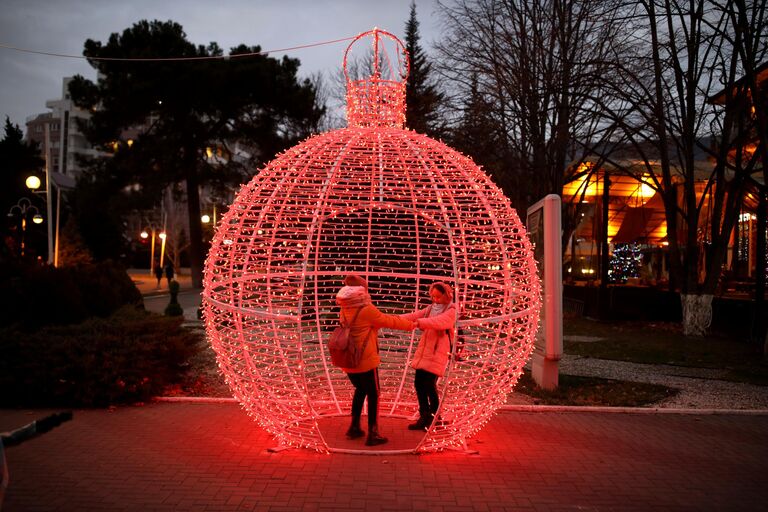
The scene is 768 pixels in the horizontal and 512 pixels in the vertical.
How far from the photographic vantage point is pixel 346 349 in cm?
531

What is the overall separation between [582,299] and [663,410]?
1281 centimetres

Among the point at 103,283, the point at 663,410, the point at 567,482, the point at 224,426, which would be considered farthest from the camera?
the point at 103,283

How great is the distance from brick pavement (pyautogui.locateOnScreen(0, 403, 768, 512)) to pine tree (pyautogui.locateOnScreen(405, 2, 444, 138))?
1957 cm

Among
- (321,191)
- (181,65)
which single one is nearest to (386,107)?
(321,191)

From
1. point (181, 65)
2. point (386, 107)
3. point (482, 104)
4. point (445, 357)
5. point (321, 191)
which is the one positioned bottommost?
point (445, 357)

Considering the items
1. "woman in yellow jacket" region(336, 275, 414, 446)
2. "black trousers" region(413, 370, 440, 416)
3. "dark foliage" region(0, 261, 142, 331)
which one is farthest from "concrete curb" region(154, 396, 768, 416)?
"woman in yellow jacket" region(336, 275, 414, 446)

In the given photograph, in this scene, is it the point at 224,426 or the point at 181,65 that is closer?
the point at 224,426

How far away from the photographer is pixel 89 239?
4156 cm

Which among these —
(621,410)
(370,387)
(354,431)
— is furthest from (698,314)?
(370,387)

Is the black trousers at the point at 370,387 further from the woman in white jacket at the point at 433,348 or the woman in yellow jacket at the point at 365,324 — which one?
the woman in white jacket at the point at 433,348

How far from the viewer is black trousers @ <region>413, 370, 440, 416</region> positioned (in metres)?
5.74

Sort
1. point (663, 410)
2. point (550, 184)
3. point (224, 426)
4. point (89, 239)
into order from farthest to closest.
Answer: point (89, 239) < point (550, 184) < point (663, 410) < point (224, 426)

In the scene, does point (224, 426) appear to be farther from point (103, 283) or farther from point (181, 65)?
point (181, 65)

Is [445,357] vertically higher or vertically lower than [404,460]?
higher
